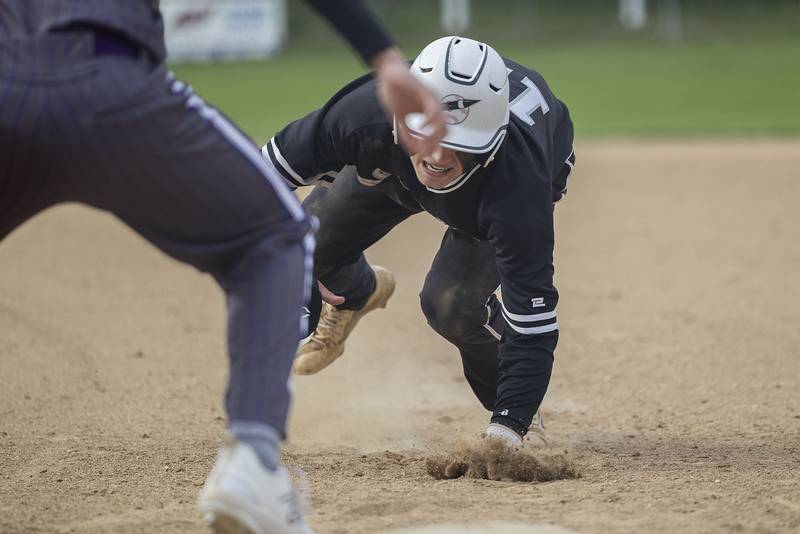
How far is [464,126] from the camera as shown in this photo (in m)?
3.72

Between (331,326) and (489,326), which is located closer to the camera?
(489,326)

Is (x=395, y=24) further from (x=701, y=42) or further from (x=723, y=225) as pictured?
(x=723, y=225)

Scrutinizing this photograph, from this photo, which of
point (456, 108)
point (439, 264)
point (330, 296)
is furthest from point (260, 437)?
point (330, 296)

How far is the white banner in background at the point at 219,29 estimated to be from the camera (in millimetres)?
26844

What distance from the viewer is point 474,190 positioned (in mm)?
3934

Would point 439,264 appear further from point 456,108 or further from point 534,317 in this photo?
point 456,108

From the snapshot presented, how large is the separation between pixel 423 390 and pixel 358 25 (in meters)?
3.39

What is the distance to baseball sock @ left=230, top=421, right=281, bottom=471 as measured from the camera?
237cm

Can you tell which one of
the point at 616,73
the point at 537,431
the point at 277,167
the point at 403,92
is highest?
the point at 403,92

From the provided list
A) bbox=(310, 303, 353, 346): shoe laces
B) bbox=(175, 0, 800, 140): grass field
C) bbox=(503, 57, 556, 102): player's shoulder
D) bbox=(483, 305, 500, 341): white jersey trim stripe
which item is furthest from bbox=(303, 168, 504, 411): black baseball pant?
bbox=(175, 0, 800, 140): grass field

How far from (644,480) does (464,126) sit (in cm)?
134

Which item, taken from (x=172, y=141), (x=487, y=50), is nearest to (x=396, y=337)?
(x=487, y=50)

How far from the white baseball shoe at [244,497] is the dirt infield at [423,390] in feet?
2.68

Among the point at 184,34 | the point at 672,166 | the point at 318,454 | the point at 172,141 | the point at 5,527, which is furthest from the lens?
the point at 184,34
